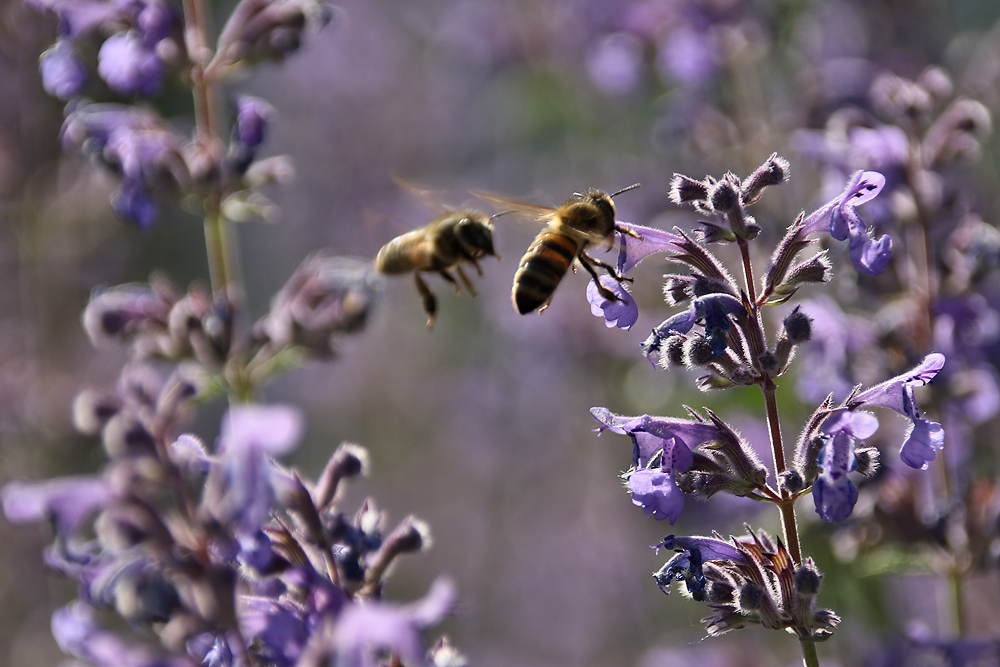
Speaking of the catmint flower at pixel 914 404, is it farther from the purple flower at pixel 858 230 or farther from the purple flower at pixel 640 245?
the purple flower at pixel 640 245

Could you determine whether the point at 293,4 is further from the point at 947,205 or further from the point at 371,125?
the point at 371,125

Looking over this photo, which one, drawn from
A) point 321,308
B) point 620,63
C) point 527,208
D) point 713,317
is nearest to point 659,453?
point 713,317

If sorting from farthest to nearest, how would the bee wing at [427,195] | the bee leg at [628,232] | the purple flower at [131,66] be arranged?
the purple flower at [131,66] → the bee wing at [427,195] → the bee leg at [628,232]

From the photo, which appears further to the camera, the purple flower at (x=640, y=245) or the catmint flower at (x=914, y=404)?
the purple flower at (x=640, y=245)

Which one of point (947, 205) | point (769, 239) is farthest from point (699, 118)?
point (947, 205)

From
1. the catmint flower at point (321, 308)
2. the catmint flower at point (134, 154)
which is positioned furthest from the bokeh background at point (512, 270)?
the catmint flower at point (134, 154)
